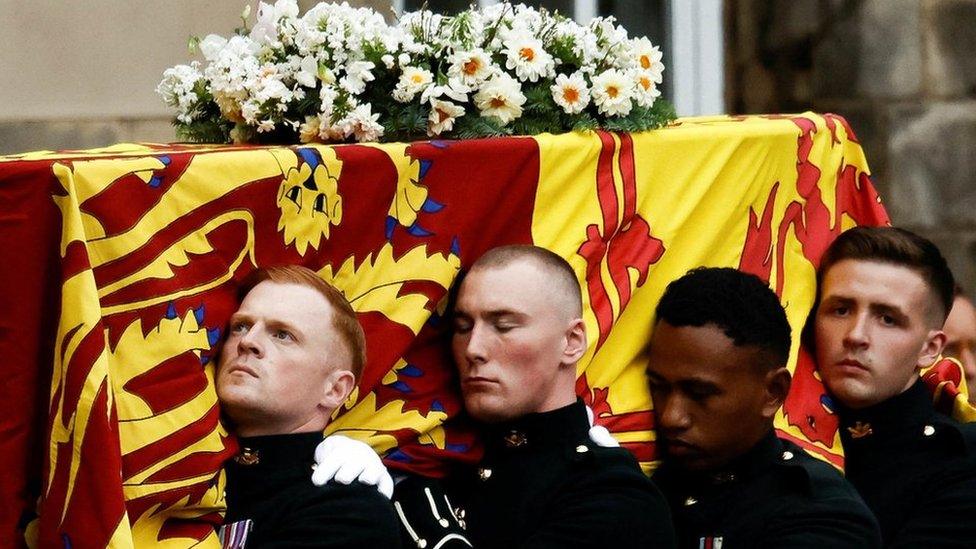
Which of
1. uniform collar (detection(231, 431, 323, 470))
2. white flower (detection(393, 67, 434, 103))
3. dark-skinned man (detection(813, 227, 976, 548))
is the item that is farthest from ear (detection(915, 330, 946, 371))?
uniform collar (detection(231, 431, 323, 470))

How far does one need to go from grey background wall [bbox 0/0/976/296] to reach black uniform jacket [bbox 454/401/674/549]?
6.98 ft

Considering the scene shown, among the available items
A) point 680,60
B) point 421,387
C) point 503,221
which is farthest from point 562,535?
point 680,60

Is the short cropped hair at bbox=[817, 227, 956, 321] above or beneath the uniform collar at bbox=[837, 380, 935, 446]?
above

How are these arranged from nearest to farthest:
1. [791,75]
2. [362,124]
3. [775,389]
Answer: [362,124], [775,389], [791,75]

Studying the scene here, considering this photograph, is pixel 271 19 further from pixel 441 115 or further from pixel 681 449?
pixel 681 449

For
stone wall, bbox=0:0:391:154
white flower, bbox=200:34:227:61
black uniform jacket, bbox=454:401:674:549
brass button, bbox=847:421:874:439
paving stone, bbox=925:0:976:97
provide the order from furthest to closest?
paving stone, bbox=925:0:976:97, stone wall, bbox=0:0:391:154, brass button, bbox=847:421:874:439, white flower, bbox=200:34:227:61, black uniform jacket, bbox=454:401:674:549

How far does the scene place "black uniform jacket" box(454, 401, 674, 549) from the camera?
357cm

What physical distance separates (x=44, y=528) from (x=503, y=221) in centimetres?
125

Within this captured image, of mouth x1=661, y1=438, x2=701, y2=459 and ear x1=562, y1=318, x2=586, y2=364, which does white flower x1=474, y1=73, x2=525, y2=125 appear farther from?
mouth x1=661, y1=438, x2=701, y2=459

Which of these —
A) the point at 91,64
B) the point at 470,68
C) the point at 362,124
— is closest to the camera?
the point at 362,124

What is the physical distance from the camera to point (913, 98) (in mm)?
6297

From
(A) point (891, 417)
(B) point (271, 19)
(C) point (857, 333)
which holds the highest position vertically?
(B) point (271, 19)

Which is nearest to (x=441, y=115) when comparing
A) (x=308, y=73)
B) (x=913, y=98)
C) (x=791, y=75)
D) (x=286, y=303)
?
(x=308, y=73)

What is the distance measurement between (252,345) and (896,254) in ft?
5.69
